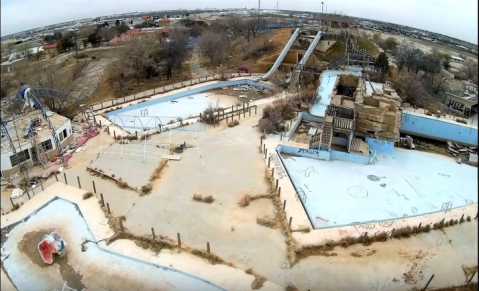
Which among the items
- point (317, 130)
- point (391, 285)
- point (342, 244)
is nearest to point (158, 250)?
point (342, 244)

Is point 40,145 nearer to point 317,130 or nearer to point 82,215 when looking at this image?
point 82,215

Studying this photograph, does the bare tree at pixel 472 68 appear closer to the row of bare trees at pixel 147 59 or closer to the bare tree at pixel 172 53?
the row of bare trees at pixel 147 59

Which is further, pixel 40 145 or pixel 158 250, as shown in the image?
pixel 40 145

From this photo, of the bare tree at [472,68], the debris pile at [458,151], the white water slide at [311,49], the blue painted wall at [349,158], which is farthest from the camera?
the white water slide at [311,49]

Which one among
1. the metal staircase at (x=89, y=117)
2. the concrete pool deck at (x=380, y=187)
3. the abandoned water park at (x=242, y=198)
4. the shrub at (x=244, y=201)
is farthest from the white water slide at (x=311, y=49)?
the shrub at (x=244, y=201)

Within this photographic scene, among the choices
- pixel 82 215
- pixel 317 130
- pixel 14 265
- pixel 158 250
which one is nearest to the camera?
pixel 14 265

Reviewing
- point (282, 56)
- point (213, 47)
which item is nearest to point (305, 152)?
point (282, 56)
